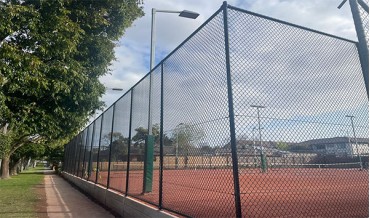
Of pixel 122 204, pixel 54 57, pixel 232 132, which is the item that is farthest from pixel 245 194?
pixel 54 57

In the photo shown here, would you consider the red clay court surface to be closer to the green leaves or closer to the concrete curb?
the concrete curb

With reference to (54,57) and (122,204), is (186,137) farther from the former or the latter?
(54,57)

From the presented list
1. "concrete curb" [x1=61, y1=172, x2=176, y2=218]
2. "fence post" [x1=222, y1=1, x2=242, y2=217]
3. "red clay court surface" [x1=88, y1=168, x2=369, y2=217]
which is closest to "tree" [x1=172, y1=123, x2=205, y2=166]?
"red clay court surface" [x1=88, y1=168, x2=369, y2=217]

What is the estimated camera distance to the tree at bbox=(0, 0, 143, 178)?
8.69 meters

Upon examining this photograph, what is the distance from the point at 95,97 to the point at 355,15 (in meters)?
11.0

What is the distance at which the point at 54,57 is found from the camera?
10.7 m

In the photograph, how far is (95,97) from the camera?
12914mm

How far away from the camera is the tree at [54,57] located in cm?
869

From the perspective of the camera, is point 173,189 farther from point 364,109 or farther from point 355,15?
point 355,15

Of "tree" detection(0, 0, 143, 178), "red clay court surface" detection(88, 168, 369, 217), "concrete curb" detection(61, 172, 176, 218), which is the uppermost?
"tree" detection(0, 0, 143, 178)

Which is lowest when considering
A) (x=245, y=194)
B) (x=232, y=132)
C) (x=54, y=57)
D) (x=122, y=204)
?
(x=122, y=204)

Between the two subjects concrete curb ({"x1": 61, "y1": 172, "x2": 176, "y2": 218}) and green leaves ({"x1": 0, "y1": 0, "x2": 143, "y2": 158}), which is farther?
green leaves ({"x1": 0, "y1": 0, "x2": 143, "y2": 158})

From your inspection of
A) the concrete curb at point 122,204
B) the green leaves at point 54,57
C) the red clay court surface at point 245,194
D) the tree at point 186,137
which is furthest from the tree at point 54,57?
the tree at point 186,137

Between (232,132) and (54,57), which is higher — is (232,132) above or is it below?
below
